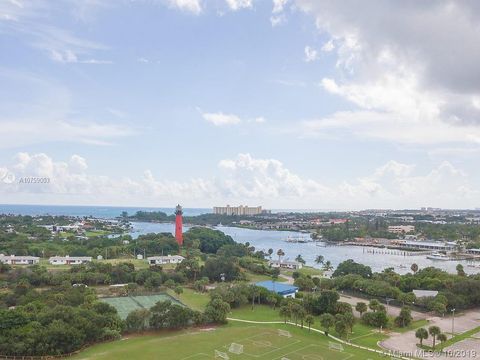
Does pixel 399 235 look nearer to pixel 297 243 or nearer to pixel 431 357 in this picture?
pixel 297 243

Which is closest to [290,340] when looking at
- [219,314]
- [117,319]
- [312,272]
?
[219,314]

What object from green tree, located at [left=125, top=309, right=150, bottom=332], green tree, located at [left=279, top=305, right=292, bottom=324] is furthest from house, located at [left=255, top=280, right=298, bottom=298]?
green tree, located at [left=125, top=309, right=150, bottom=332]

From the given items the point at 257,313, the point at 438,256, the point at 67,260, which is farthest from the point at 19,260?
the point at 438,256

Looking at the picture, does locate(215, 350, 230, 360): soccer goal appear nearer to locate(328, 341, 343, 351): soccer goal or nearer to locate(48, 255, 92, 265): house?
locate(328, 341, 343, 351): soccer goal

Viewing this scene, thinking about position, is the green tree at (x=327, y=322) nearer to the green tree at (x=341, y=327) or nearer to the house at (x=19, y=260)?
the green tree at (x=341, y=327)

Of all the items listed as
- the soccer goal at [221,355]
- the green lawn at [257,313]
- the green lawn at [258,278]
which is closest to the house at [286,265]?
the green lawn at [258,278]
